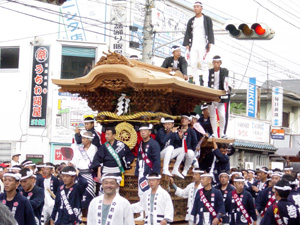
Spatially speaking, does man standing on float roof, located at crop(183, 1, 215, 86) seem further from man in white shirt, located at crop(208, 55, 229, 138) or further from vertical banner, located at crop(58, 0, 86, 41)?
vertical banner, located at crop(58, 0, 86, 41)

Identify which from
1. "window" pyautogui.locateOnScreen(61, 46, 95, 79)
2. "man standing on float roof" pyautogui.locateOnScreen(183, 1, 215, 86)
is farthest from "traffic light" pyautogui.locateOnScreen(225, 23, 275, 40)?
"window" pyautogui.locateOnScreen(61, 46, 95, 79)

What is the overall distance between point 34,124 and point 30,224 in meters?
14.5

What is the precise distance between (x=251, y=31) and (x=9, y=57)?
13.4m

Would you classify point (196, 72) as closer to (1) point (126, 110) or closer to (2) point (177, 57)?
(2) point (177, 57)

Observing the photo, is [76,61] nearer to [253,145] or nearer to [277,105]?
[253,145]

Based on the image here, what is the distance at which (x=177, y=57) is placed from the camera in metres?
13.1

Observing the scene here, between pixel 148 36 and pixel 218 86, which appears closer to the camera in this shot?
pixel 218 86

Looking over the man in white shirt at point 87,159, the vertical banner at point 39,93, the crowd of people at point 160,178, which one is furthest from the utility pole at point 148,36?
the vertical banner at point 39,93

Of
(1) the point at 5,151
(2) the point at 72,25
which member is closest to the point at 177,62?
(2) the point at 72,25

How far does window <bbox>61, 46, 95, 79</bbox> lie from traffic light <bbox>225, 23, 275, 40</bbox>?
1094 centimetres

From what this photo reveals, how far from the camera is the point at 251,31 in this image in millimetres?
12953

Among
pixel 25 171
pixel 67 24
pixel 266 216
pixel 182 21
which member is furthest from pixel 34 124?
pixel 266 216

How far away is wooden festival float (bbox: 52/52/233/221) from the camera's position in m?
10.8

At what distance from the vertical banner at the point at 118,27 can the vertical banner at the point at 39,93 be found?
2811mm
